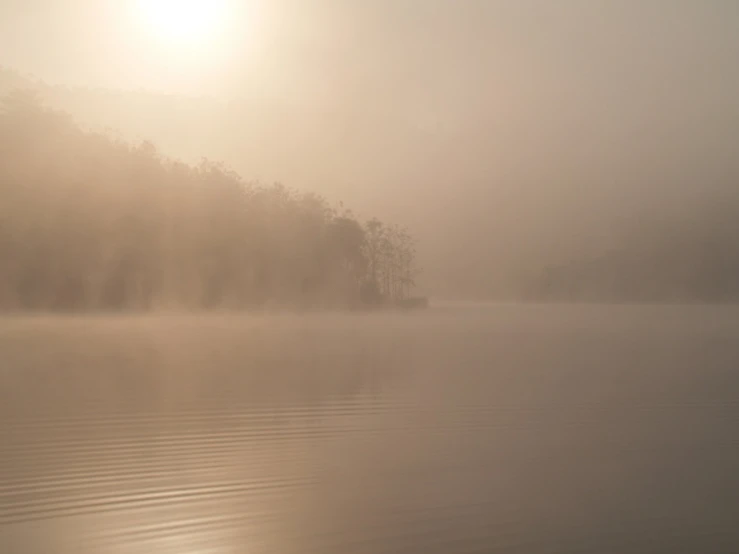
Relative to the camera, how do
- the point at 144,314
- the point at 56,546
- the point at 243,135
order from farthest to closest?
the point at 144,314 < the point at 243,135 < the point at 56,546

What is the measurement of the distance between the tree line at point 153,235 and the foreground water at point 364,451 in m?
3.56

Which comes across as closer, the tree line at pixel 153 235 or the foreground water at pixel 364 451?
the foreground water at pixel 364 451

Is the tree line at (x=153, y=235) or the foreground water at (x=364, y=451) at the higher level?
the tree line at (x=153, y=235)

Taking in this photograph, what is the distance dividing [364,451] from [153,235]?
8.15 metres

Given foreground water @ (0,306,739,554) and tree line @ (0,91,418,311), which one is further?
tree line @ (0,91,418,311)

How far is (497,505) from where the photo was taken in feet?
7.40

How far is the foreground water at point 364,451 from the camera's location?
6.64 ft

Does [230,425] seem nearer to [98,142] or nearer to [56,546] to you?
[56,546]

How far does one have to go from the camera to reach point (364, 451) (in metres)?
2.97

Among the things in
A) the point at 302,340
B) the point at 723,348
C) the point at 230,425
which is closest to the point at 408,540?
the point at 230,425

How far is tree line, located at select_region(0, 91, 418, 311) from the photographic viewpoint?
9500 millimetres

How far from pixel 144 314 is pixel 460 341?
5.16 meters

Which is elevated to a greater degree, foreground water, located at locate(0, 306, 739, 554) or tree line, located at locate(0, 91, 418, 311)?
tree line, located at locate(0, 91, 418, 311)

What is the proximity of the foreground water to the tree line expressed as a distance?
140 inches
